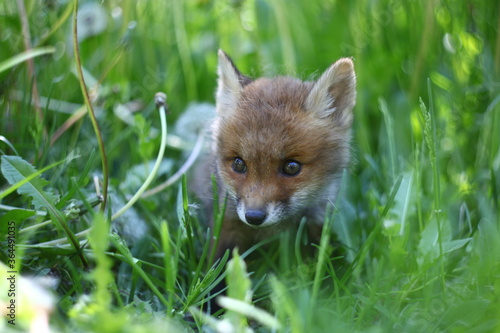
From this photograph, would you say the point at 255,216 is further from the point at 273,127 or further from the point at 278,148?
the point at 273,127

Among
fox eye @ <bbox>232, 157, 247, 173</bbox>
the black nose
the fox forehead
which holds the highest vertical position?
the fox forehead

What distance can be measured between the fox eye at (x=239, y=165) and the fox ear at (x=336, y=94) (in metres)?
0.55

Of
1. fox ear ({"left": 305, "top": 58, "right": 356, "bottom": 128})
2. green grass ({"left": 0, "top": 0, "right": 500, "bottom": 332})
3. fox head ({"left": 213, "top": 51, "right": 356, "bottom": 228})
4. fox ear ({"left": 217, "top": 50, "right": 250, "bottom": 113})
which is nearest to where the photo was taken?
green grass ({"left": 0, "top": 0, "right": 500, "bottom": 332})

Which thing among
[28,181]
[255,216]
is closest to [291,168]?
[255,216]

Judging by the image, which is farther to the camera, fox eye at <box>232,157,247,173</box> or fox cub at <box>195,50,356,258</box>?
fox eye at <box>232,157,247,173</box>

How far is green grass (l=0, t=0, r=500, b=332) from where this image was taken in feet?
8.16

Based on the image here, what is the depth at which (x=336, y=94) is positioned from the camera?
11.8 ft

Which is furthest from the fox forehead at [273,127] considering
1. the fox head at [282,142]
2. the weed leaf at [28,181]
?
the weed leaf at [28,181]

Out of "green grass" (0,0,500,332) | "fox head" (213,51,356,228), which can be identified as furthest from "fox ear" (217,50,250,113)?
"green grass" (0,0,500,332)

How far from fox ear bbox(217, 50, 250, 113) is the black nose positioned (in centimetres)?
88

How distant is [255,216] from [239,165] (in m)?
0.44

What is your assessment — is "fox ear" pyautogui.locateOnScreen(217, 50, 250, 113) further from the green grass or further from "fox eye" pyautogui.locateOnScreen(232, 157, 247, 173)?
the green grass

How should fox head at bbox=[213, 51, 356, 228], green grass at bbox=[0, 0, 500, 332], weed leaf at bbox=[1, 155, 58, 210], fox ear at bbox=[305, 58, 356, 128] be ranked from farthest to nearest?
fox ear at bbox=[305, 58, 356, 128] < fox head at bbox=[213, 51, 356, 228] < weed leaf at bbox=[1, 155, 58, 210] < green grass at bbox=[0, 0, 500, 332]

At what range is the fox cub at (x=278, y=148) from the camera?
317 centimetres
